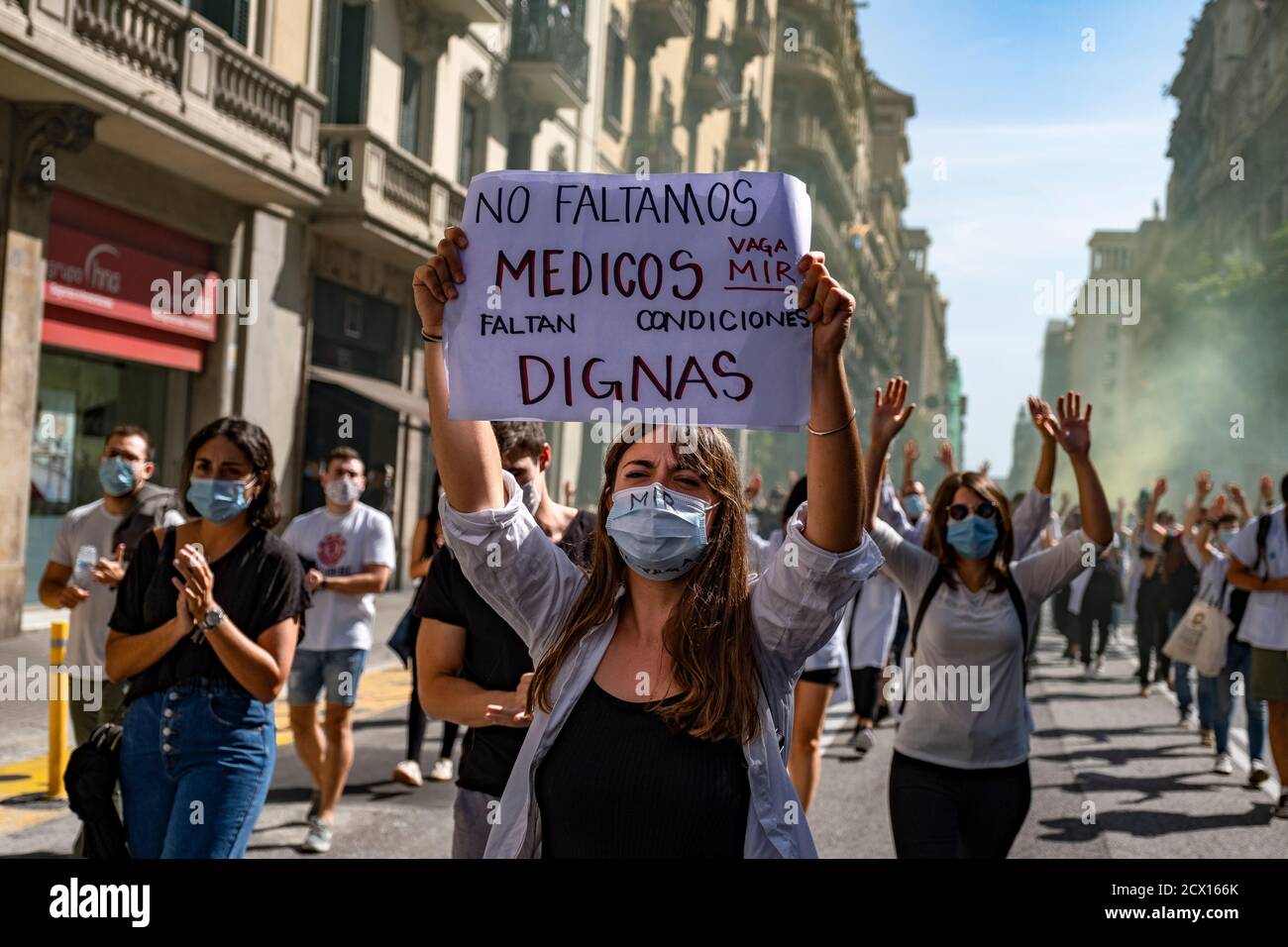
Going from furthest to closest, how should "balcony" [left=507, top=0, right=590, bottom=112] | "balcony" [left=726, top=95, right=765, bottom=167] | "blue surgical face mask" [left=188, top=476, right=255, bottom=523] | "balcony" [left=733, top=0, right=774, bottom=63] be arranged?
"balcony" [left=726, top=95, right=765, bottom=167] → "balcony" [left=733, top=0, right=774, bottom=63] → "balcony" [left=507, top=0, right=590, bottom=112] → "blue surgical face mask" [left=188, top=476, right=255, bottom=523]

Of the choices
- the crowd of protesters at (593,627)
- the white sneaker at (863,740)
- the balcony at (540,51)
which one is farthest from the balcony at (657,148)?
the crowd of protesters at (593,627)

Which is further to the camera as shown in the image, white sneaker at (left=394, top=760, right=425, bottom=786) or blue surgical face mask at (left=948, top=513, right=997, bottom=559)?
white sneaker at (left=394, top=760, right=425, bottom=786)

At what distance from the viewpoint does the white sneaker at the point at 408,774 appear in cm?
→ 829

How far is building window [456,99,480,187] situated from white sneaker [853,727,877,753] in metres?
15.2

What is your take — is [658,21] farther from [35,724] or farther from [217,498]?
[217,498]

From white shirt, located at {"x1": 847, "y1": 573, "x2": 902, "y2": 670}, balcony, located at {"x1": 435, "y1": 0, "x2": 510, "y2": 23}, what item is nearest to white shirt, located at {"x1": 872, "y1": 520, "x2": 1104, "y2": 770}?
white shirt, located at {"x1": 847, "y1": 573, "x2": 902, "y2": 670}

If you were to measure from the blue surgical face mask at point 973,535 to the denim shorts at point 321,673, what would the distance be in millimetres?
3504

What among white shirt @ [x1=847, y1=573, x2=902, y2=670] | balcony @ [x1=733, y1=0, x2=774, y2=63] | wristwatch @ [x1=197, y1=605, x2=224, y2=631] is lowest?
white shirt @ [x1=847, y1=573, x2=902, y2=670]

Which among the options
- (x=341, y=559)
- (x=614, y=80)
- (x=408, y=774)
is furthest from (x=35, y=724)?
(x=614, y=80)

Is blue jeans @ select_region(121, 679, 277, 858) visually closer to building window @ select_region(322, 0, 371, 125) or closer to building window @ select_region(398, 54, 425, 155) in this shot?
building window @ select_region(322, 0, 371, 125)

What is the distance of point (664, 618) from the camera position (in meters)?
2.83

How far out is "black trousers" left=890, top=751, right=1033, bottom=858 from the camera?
447 centimetres

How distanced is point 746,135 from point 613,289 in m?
44.7
